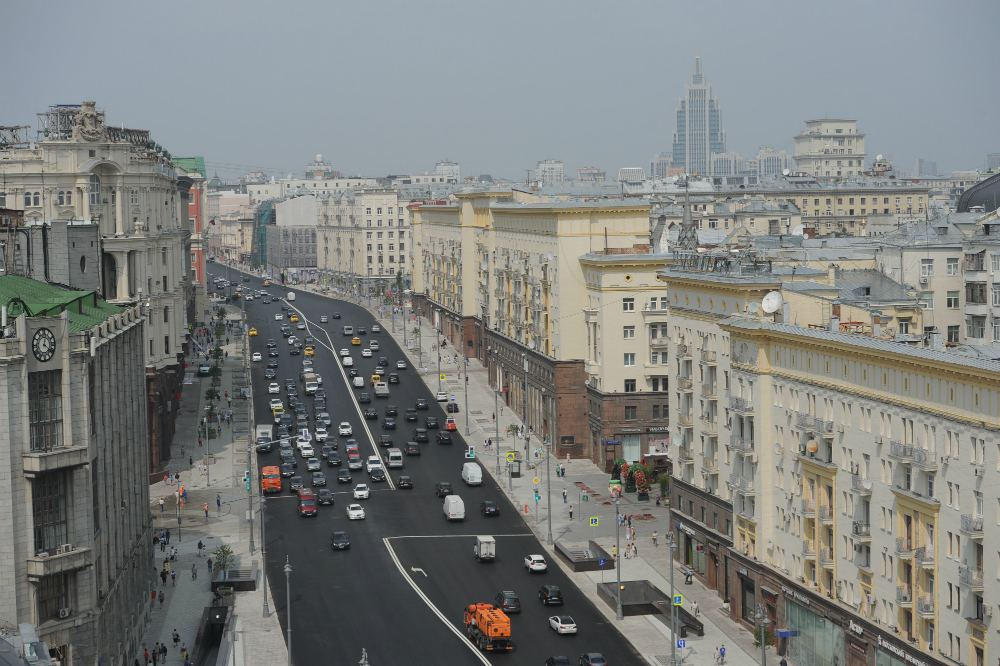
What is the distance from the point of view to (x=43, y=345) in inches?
2167

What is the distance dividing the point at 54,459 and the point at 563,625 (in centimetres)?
2938

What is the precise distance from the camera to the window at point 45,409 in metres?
55.0

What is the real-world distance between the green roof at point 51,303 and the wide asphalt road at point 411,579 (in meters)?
20.5

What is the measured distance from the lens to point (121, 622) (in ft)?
212

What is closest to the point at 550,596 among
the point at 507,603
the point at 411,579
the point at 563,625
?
the point at 507,603

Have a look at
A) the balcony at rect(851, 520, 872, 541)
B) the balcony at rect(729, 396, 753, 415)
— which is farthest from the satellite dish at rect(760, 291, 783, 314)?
the balcony at rect(851, 520, 872, 541)

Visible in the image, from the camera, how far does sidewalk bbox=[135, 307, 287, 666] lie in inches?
2842

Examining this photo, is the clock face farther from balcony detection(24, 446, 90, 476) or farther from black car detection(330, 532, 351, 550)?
black car detection(330, 532, 351, 550)

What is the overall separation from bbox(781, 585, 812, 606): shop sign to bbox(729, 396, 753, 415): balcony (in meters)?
9.89

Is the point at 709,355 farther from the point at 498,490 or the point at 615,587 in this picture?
the point at 498,490

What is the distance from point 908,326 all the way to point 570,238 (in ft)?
140

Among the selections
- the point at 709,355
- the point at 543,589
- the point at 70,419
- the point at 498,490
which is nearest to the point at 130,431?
the point at 70,419

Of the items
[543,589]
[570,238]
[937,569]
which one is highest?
[570,238]

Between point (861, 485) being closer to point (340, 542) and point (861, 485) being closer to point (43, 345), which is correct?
point (43, 345)
